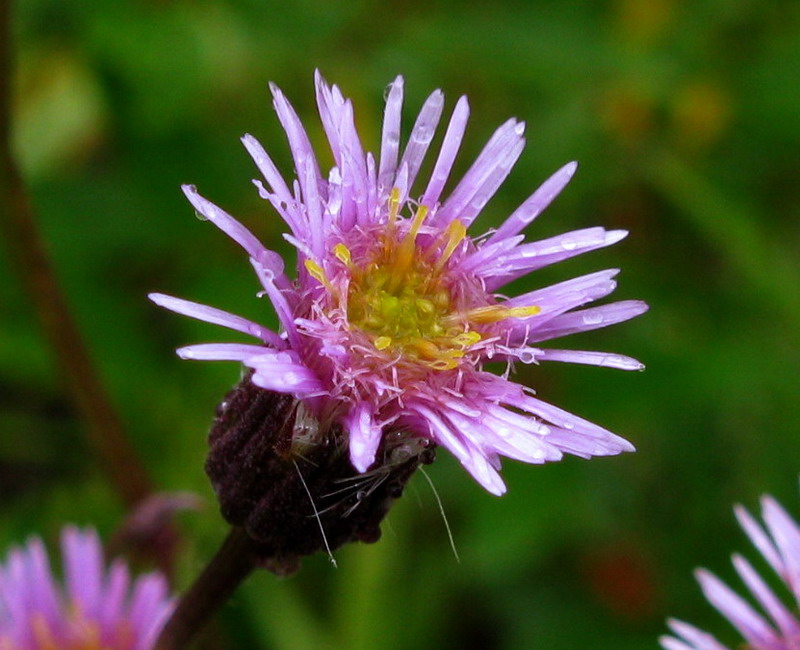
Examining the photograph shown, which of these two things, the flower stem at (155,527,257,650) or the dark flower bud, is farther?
Answer: the flower stem at (155,527,257,650)

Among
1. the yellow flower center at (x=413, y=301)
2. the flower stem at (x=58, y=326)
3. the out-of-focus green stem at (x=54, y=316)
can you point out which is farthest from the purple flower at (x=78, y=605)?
the yellow flower center at (x=413, y=301)

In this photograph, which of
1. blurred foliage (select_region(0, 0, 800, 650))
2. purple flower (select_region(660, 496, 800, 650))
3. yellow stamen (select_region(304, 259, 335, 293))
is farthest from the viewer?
blurred foliage (select_region(0, 0, 800, 650))

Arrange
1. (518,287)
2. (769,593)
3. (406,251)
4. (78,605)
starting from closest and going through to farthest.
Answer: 1. (406,251)
2. (769,593)
3. (78,605)
4. (518,287)

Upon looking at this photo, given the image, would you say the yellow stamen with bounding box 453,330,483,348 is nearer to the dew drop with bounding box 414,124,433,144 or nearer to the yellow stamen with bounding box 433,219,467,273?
the yellow stamen with bounding box 433,219,467,273

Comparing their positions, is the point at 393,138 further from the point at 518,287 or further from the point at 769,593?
the point at 518,287

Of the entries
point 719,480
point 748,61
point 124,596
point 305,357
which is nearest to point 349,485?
point 305,357

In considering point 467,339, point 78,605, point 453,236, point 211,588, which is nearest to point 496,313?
point 467,339

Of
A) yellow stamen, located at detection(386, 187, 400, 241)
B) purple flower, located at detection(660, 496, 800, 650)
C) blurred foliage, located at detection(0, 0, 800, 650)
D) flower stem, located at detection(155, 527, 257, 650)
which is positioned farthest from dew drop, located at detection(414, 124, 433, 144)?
blurred foliage, located at detection(0, 0, 800, 650)
